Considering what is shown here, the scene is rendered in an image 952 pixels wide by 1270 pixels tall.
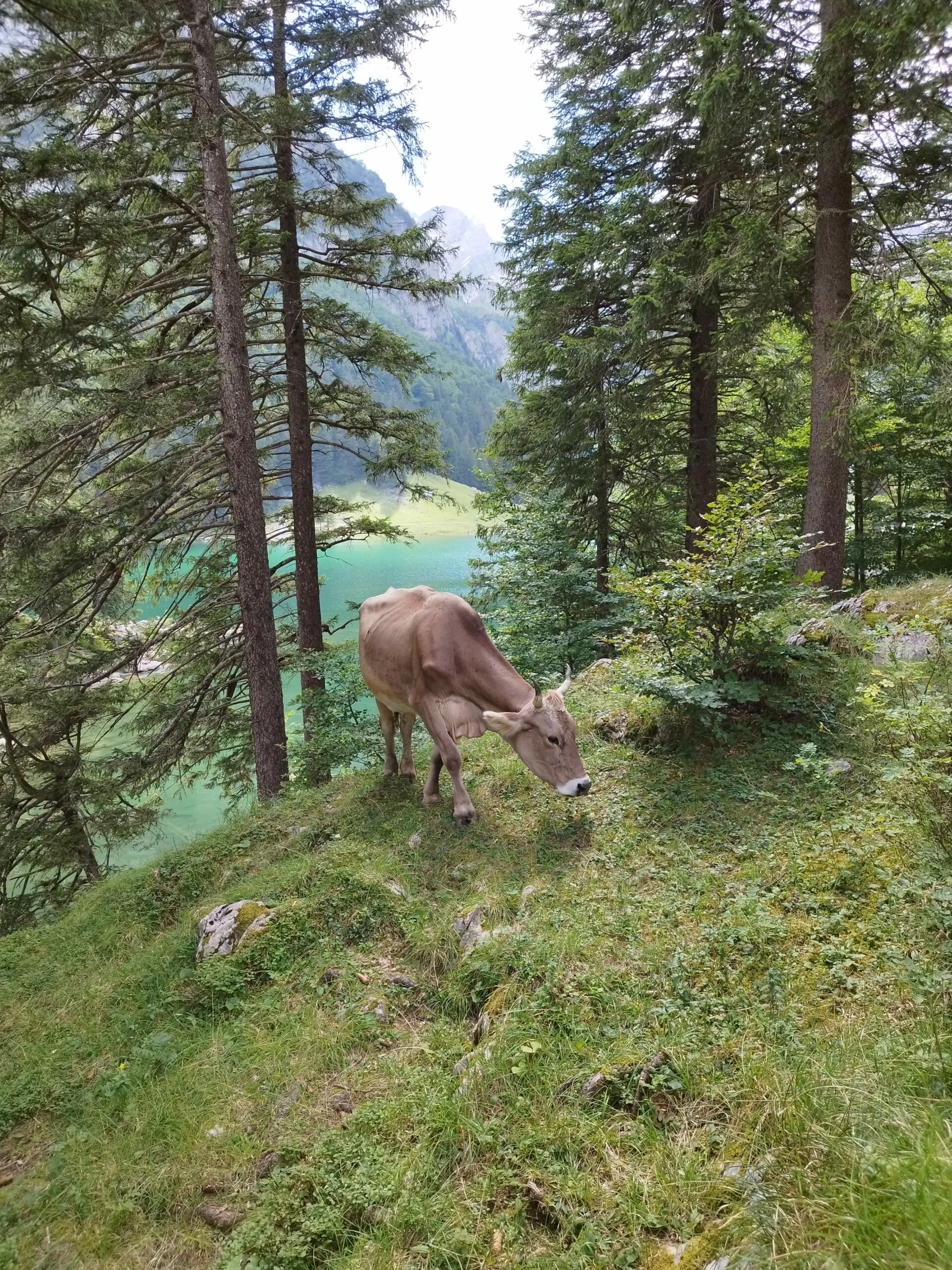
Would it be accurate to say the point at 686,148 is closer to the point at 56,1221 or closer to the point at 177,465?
the point at 177,465

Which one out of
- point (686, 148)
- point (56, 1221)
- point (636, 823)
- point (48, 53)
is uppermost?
point (686, 148)

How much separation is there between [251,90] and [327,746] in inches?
361

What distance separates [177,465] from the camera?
8.17 meters

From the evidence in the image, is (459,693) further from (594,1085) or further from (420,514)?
(420,514)

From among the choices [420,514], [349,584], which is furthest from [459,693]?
[420,514]

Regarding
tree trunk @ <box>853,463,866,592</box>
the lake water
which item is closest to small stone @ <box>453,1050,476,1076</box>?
the lake water

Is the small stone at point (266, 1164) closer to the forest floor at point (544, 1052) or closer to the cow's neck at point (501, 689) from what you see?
the forest floor at point (544, 1052)

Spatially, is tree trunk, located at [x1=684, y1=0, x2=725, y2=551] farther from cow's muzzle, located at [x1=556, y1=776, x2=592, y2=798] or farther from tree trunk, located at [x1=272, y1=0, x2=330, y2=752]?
tree trunk, located at [x1=272, y1=0, x2=330, y2=752]

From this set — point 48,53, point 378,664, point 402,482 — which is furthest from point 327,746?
point 48,53

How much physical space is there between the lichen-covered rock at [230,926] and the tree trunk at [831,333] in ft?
22.7

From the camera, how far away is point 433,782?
657 centimetres

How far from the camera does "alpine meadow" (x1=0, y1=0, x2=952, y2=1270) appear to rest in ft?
9.05

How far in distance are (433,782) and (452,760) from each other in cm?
54

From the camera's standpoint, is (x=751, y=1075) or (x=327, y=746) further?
(x=327, y=746)
